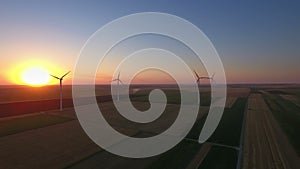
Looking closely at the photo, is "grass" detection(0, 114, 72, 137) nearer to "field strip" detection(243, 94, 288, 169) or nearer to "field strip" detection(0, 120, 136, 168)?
"field strip" detection(0, 120, 136, 168)

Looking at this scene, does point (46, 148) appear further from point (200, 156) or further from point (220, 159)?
point (220, 159)

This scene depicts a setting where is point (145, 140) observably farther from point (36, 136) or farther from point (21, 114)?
point (21, 114)

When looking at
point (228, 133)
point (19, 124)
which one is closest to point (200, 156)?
point (228, 133)

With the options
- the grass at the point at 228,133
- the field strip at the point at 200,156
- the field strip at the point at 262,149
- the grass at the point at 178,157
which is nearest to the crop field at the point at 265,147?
the field strip at the point at 262,149

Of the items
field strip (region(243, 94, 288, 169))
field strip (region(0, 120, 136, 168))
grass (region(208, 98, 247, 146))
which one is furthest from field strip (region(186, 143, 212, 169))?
field strip (region(0, 120, 136, 168))

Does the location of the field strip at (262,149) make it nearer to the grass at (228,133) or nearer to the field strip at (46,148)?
the grass at (228,133)

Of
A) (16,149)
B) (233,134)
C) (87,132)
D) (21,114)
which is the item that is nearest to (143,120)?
(87,132)
